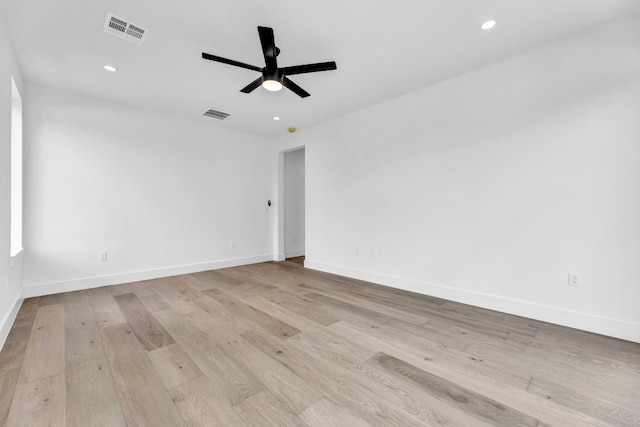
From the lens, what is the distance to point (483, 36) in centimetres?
238

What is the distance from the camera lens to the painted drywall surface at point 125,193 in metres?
3.33

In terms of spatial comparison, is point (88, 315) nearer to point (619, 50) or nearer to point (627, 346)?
point (627, 346)

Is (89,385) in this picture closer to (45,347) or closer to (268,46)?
(45,347)

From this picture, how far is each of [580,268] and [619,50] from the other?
1849mm

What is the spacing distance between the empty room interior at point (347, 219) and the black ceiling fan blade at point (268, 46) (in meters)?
0.02

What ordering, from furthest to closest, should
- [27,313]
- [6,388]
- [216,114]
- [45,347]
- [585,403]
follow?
1. [216,114]
2. [27,313]
3. [45,347]
4. [6,388]
5. [585,403]

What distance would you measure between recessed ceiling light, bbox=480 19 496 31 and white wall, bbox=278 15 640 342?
0.67 m

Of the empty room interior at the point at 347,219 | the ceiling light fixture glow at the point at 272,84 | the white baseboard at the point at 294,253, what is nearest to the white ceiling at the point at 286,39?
the empty room interior at the point at 347,219

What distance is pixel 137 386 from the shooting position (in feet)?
5.17

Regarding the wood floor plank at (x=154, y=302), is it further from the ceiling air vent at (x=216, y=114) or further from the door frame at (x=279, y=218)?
the ceiling air vent at (x=216, y=114)

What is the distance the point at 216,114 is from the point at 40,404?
12.7 feet

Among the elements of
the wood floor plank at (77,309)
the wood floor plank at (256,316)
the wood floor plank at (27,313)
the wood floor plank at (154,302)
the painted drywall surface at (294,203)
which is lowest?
the wood floor plank at (77,309)

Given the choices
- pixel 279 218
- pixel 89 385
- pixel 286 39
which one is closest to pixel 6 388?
pixel 89 385

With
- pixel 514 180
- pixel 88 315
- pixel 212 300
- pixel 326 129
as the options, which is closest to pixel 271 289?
pixel 212 300
